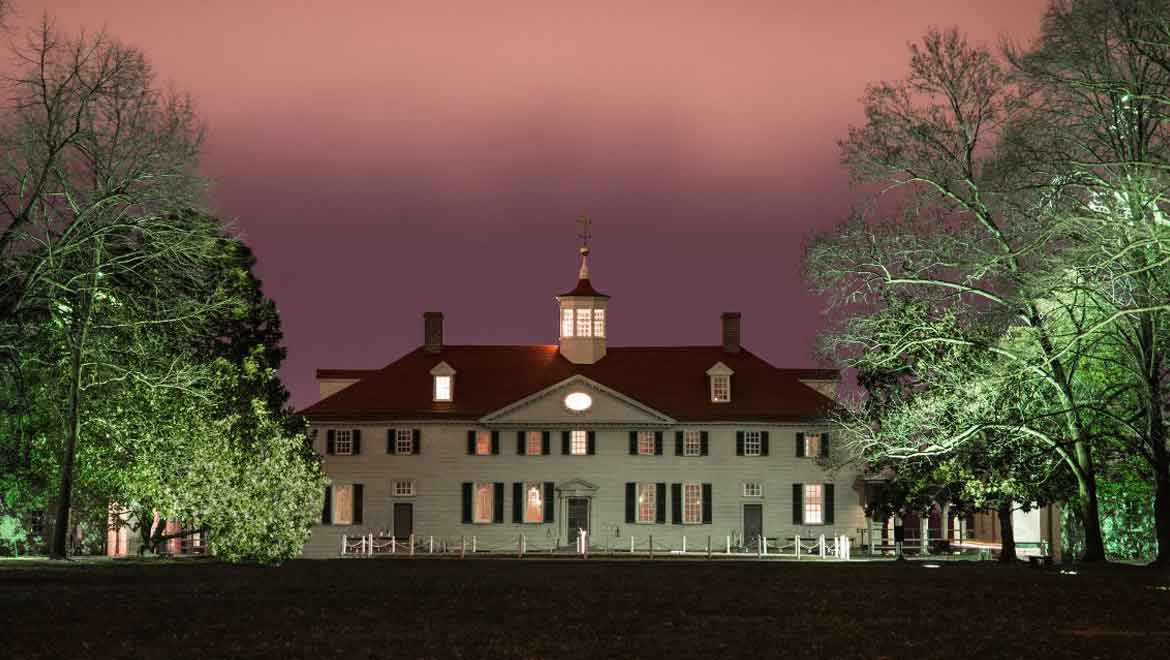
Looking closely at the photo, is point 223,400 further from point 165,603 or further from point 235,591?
point 165,603

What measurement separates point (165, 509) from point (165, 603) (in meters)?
23.5

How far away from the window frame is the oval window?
442cm

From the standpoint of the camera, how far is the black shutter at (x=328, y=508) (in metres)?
71.9

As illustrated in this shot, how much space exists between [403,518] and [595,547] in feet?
30.2

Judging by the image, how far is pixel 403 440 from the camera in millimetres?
73250

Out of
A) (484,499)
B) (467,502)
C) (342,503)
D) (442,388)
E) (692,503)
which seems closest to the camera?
(692,503)

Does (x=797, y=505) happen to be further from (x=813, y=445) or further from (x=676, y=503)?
(x=676, y=503)

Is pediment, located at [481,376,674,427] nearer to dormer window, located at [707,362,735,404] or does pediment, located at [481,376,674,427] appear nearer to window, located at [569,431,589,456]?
window, located at [569,431,589,456]

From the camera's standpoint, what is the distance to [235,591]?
86.7 feet

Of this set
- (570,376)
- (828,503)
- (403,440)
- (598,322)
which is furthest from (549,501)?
(828,503)

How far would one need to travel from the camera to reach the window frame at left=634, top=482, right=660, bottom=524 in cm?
7156

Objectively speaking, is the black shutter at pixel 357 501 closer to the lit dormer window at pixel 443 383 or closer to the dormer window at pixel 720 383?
the lit dormer window at pixel 443 383

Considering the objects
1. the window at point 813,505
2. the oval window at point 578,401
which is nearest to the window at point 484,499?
the oval window at point 578,401

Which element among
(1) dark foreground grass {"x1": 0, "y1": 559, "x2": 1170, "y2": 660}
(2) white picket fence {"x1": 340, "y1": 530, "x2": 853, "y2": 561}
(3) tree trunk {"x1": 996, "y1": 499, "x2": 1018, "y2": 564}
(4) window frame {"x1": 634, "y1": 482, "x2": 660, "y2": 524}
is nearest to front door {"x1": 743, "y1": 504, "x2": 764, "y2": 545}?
(2) white picket fence {"x1": 340, "y1": 530, "x2": 853, "y2": 561}
